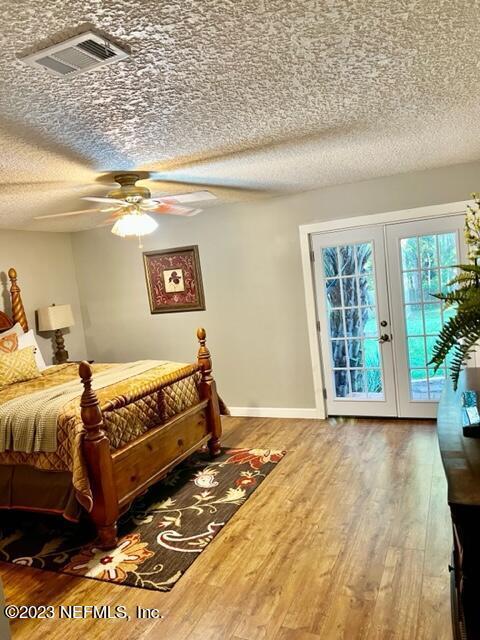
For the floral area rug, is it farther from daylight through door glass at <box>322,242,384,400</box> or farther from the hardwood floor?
daylight through door glass at <box>322,242,384,400</box>

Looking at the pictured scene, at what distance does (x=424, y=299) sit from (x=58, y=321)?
3959mm

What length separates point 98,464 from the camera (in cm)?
267

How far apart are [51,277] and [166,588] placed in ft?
13.7

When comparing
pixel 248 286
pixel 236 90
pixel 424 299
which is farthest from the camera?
pixel 248 286

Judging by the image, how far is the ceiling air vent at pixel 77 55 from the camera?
149 centimetres

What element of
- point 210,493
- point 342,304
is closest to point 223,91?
point 210,493

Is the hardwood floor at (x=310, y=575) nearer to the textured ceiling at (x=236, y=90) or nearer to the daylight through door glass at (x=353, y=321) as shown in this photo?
the daylight through door glass at (x=353, y=321)

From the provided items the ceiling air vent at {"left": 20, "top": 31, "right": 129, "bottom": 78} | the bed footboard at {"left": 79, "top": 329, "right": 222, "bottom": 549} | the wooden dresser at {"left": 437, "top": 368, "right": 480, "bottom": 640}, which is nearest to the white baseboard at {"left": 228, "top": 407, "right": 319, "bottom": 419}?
the bed footboard at {"left": 79, "top": 329, "right": 222, "bottom": 549}

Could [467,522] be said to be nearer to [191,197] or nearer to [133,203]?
[191,197]

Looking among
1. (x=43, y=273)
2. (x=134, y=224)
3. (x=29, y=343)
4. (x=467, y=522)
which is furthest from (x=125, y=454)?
(x=43, y=273)

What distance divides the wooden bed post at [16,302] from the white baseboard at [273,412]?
2518 mm

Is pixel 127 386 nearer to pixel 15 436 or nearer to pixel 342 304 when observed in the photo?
pixel 15 436

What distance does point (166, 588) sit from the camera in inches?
93.0

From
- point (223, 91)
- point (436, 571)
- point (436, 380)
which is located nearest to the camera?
point (223, 91)
